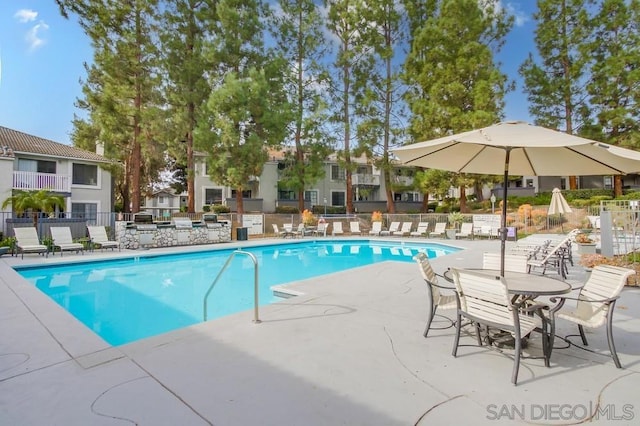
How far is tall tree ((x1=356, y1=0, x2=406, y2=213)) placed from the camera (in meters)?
24.0

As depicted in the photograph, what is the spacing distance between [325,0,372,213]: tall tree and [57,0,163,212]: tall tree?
11.8 metres

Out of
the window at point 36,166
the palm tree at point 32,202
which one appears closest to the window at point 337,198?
the window at point 36,166

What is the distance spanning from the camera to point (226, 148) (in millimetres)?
20953

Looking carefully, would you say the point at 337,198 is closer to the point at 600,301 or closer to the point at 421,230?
the point at 421,230

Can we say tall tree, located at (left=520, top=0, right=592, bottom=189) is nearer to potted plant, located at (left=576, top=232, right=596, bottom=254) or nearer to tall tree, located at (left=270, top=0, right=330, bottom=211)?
tall tree, located at (left=270, top=0, right=330, bottom=211)

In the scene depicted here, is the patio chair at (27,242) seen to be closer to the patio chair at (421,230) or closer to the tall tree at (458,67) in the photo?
the patio chair at (421,230)

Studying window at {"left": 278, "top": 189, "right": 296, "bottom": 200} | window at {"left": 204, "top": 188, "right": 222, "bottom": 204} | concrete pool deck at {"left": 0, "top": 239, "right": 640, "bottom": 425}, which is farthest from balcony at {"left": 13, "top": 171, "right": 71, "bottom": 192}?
concrete pool deck at {"left": 0, "top": 239, "right": 640, "bottom": 425}

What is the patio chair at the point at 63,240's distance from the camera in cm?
1194

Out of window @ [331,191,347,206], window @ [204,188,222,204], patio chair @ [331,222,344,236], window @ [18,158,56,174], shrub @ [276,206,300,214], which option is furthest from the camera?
window @ [331,191,347,206]

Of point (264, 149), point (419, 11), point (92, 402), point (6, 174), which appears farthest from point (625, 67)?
point (6, 174)

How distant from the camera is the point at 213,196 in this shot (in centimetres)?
3105

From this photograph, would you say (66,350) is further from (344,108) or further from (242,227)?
(344,108)

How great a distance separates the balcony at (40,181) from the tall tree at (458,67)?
21.6m

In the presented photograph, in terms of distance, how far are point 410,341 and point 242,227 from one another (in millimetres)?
16283
